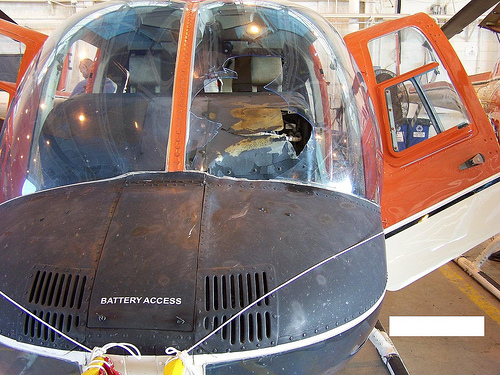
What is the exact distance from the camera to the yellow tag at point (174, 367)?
1317 mm

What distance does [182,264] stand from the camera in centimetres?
153

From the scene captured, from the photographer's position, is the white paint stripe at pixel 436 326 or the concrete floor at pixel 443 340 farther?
the white paint stripe at pixel 436 326

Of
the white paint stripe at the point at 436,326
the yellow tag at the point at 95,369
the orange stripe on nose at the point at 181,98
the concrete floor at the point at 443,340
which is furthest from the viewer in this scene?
the white paint stripe at the point at 436,326

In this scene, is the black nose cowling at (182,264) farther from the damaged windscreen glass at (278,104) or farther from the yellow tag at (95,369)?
the damaged windscreen glass at (278,104)

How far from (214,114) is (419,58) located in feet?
5.94

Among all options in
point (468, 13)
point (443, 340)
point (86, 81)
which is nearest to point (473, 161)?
point (443, 340)

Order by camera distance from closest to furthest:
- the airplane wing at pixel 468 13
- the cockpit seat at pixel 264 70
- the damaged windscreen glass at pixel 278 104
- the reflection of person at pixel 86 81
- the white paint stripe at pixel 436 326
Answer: the damaged windscreen glass at pixel 278 104 → the reflection of person at pixel 86 81 → the cockpit seat at pixel 264 70 → the white paint stripe at pixel 436 326 → the airplane wing at pixel 468 13

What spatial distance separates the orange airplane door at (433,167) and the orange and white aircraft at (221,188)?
0.01m

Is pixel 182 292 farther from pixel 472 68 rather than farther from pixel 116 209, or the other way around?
pixel 472 68

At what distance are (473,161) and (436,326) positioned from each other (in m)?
1.39

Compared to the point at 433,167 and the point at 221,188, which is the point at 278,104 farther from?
the point at 433,167

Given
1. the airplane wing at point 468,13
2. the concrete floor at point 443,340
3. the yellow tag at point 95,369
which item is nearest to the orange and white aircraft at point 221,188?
the yellow tag at point 95,369

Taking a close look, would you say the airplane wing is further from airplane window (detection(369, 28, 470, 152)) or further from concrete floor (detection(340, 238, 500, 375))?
concrete floor (detection(340, 238, 500, 375))

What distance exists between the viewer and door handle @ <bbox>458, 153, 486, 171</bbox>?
3.05m
